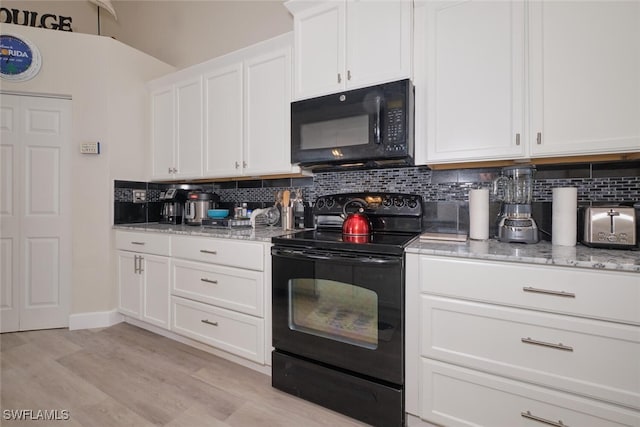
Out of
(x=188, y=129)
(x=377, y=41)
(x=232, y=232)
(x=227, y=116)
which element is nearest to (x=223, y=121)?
(x=227, y=116)

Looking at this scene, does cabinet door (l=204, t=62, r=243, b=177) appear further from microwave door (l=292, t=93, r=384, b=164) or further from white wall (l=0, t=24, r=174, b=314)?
white wall (l=0, t=24, r=174, b=314)

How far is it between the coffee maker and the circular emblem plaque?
1.41 meters

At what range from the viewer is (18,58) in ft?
8.11

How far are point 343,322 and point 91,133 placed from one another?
2.70 metres

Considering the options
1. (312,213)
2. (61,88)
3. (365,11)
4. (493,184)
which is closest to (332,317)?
(312,213)

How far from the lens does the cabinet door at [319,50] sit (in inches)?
72.9

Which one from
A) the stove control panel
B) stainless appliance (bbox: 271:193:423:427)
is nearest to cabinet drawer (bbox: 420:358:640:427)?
stainless appliance (bbox: 271:193:423:427)

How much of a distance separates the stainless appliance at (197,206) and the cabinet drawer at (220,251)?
0.46m

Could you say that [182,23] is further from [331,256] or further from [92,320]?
[331,256]

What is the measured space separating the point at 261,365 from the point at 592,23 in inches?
97.3

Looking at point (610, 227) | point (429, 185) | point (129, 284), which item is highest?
point (429, 185)

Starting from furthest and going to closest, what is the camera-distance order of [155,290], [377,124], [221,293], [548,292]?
1. [155,290]
2. [221,293]
3. [377,124]
4. [548,292]

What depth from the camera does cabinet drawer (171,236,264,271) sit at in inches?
73.5

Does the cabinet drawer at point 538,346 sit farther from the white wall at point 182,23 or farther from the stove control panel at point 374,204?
the white wall at point 182,23
